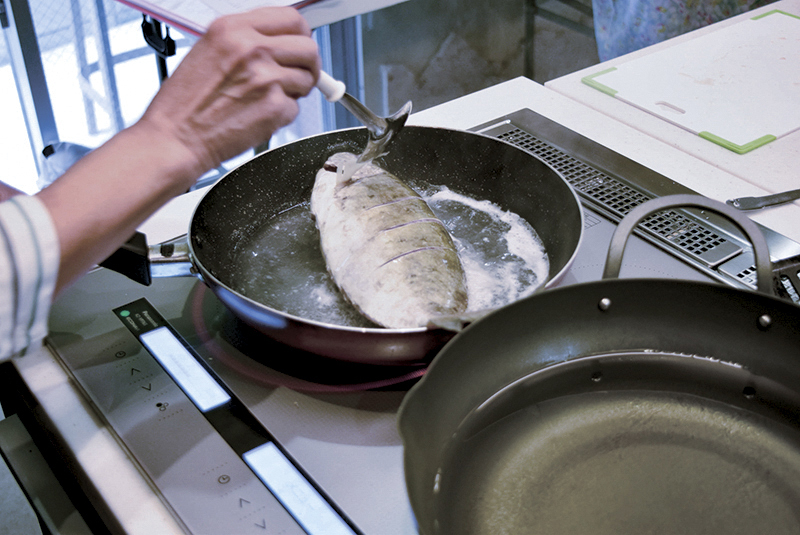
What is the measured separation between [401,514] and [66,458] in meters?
0.40

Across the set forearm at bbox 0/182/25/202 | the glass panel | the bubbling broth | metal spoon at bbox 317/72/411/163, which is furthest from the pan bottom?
the glass panel

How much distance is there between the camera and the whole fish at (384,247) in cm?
86

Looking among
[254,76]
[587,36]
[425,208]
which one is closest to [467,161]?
[425,208]

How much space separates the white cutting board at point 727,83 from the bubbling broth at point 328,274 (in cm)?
52

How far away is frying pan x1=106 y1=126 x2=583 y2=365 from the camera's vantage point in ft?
2.51

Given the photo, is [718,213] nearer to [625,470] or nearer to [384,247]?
[625,470]

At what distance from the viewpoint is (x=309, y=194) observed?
3.71ft

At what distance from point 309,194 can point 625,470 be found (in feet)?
2.41

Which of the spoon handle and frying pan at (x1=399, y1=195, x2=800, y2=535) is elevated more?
the spoon handle

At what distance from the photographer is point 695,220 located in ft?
3.43

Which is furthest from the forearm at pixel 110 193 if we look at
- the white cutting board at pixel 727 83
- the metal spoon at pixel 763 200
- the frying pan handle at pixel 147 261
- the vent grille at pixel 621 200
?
the white cutting board at pixel 727 83

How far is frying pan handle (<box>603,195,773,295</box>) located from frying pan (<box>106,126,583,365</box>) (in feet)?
0.27

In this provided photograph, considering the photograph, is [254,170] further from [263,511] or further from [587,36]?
[587,36]

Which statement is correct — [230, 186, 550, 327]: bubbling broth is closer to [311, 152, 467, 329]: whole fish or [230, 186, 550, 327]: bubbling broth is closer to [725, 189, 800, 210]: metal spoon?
[311, 152, 467, 329]: whole fish
